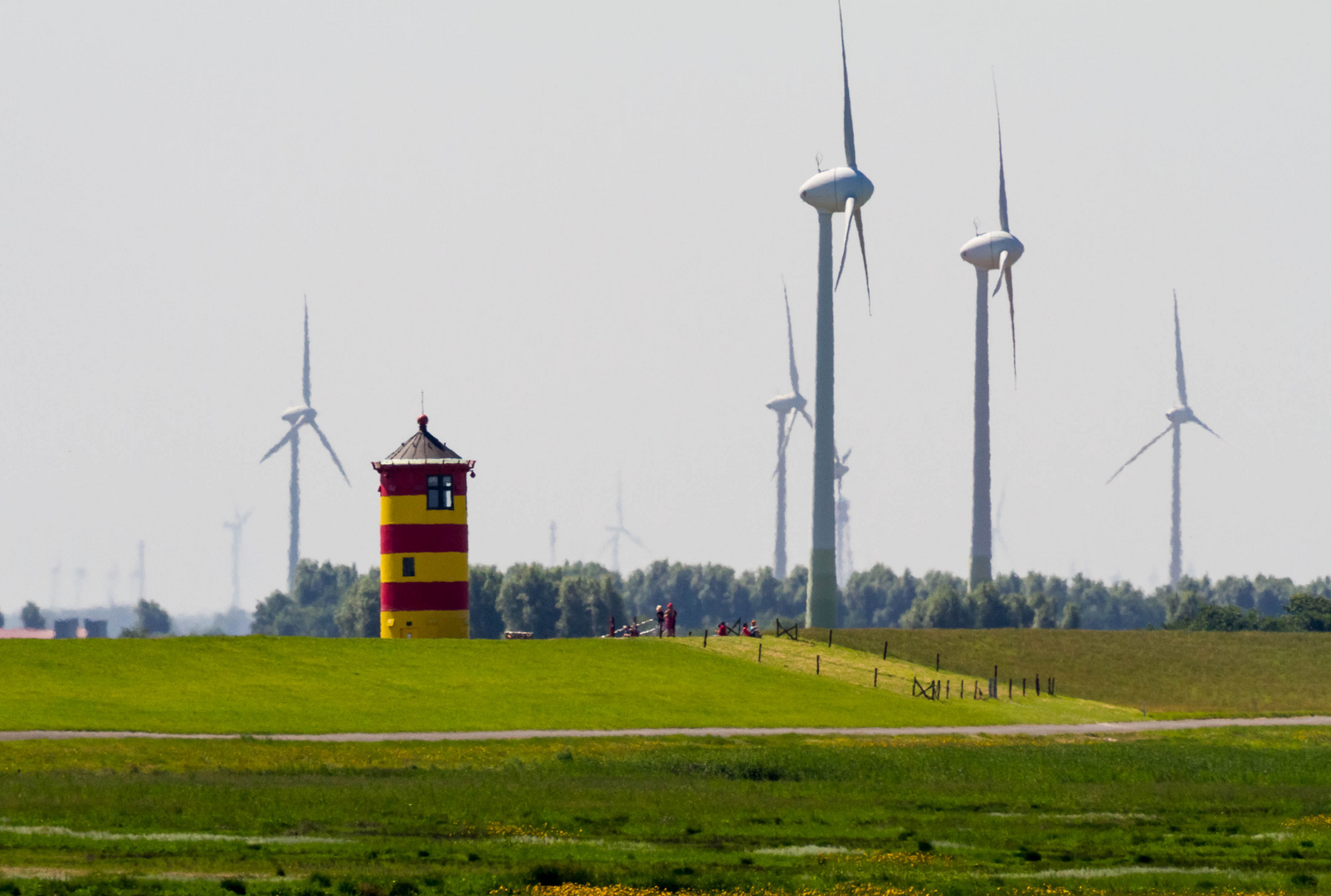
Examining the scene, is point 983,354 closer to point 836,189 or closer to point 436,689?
point 836,189

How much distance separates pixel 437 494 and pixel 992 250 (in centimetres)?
10853

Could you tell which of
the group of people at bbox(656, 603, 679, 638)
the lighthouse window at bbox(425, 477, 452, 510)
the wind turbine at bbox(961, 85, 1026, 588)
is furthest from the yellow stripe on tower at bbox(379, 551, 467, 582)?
the wind turbine at bbox(961, 85, 1026, 588)

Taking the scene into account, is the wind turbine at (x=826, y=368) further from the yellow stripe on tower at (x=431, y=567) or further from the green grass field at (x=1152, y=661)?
the yellow stripe on tower at (x=431, y=567)

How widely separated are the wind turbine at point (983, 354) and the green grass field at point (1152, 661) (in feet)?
200

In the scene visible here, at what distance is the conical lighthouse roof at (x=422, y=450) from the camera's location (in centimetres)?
8906

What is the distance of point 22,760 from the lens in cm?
5288

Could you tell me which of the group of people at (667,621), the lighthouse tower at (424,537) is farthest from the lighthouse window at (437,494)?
the group of people at (667,621)

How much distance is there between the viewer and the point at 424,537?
8825 cm

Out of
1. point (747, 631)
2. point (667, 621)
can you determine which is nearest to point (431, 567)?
point (667, 621)

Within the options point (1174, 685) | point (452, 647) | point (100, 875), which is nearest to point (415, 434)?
point (452, 647)

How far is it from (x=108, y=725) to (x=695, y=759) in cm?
1976

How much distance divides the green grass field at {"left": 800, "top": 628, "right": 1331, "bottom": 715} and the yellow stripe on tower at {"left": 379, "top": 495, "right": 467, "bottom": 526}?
25.3 m

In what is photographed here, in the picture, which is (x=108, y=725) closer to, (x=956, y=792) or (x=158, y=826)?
(x=158, y=826)

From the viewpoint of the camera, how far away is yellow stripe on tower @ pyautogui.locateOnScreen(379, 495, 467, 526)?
290ft
